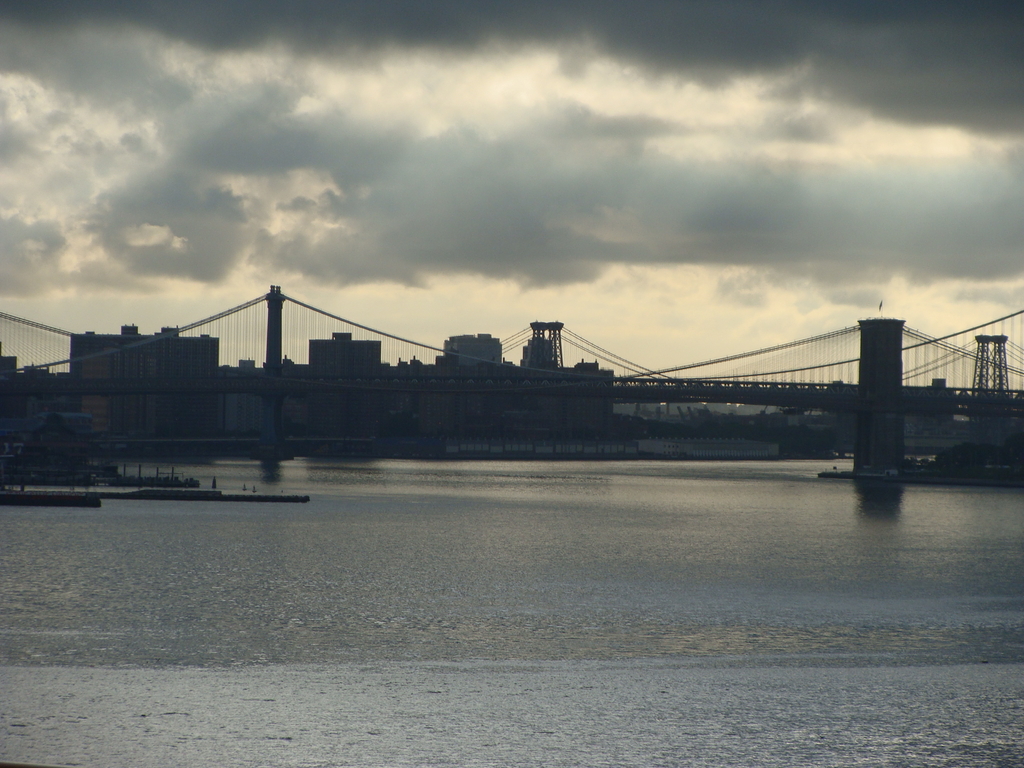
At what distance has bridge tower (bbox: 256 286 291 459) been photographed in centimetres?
6538

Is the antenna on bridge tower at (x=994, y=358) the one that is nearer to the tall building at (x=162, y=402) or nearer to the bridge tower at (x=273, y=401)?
the bridge tower at (x=273, y=401)

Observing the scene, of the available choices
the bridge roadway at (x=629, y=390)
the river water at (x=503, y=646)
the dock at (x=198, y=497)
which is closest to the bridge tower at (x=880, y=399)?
the bridge roadway at (x=629, y=390)

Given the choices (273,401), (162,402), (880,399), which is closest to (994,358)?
(880,399)

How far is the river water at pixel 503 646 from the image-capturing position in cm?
894

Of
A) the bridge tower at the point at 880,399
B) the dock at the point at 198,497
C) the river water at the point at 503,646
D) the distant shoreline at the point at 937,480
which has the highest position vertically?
the bridge tower at the point at 880,399

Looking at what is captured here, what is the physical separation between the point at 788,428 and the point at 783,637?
115 meters

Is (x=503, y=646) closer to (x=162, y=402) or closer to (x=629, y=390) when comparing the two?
(x=629, y=390)

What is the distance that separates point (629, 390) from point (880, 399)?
11976 mm

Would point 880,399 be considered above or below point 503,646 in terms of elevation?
above

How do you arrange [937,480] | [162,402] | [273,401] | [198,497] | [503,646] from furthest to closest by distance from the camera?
[162,402], [273,401], [937,480], [198,497], [503,646]

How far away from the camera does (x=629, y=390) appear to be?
173 feet

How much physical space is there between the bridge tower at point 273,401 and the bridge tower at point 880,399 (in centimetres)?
3160

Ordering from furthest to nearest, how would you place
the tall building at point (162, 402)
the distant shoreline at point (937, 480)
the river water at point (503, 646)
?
→ 1. the tall building at point (162, 402)
2. the distant shoreline at point (937, 480)
3. the river water at point (503, 646)

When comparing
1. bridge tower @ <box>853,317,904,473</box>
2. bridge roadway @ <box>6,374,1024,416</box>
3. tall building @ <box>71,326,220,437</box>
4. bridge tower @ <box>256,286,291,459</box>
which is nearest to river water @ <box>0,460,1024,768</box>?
bridge roadway @ <box>6,374,1024,416</box>
